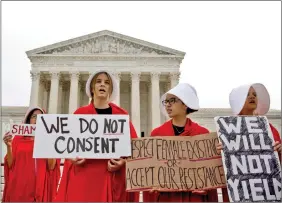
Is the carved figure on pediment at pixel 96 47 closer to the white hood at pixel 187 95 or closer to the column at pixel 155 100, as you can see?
the column at pixel 155 100

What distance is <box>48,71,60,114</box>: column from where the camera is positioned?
3497cm

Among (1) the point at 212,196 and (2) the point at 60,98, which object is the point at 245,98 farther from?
(2) the point at 60,98

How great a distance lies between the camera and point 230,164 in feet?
10.8

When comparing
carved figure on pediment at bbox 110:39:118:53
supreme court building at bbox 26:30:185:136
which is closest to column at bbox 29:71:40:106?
supreme court building at bbox 26:30:185:136

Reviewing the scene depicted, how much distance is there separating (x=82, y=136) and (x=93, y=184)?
0.61 m

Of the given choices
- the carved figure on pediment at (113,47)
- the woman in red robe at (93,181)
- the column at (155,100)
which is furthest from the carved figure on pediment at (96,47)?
the woman in red robe at (93,181)

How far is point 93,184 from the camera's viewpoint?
3.61 metres

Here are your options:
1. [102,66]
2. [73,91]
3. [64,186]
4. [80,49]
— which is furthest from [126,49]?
[64,186]

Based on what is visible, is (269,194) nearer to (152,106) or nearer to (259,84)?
(259,84)

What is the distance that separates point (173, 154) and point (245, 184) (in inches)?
33.1

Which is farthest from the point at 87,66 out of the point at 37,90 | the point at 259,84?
the point at 259,84

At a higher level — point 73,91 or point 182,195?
point 73,91

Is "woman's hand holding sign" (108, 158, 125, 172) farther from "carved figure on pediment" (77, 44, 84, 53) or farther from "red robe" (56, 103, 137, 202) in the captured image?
"carved figure on pediment" (77, 44, 84, 53)

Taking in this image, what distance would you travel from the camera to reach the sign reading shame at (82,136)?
11.3 ft
